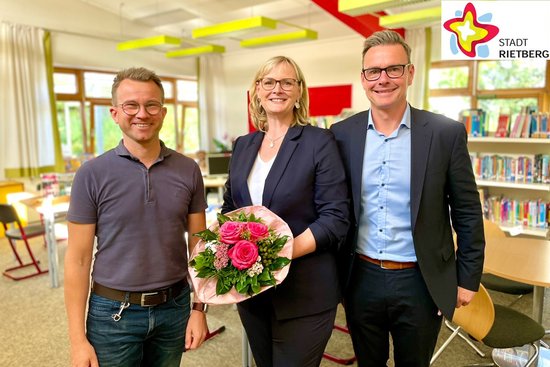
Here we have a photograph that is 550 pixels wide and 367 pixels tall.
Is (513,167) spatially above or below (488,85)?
below

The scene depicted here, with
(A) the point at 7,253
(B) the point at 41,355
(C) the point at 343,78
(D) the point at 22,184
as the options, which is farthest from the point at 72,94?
(B) the point at 41,355

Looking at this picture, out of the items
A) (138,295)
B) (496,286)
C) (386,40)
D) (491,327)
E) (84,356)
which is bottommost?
(496,286)

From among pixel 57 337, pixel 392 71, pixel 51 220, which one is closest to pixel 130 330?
pixel 392 71

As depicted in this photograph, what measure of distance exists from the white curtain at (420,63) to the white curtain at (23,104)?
248 inches

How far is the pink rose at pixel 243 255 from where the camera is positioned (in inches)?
47.8

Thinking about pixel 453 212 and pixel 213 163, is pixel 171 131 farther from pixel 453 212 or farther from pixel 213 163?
pixel 453 212

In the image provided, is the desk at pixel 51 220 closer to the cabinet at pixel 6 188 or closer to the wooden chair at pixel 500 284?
the cabinet at pixel 6 188

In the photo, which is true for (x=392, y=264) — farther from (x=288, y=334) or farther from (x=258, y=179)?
(x=258, y=179)

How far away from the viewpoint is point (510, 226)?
15.3 feet

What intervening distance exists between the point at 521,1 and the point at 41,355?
3.65 metres

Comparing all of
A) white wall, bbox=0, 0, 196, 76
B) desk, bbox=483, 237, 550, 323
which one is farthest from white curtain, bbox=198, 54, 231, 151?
desk, bbox=483, 237, 550, 323

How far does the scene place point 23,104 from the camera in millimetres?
6801

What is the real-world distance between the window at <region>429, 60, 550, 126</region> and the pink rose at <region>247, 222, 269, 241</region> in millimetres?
6215

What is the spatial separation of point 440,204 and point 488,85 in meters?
6.37
